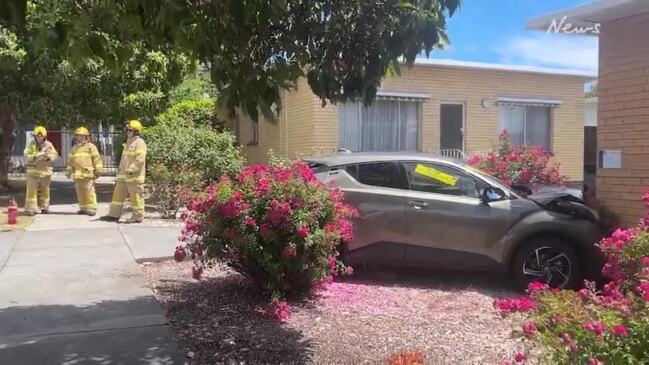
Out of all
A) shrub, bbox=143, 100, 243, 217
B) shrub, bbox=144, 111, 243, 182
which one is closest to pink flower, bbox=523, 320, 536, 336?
shrub, bbox=143, 100, 243, 217

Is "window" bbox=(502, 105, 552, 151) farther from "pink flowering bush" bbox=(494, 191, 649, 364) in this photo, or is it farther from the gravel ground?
"pink flowering bush" bbox=(494, 191, 649, 364)

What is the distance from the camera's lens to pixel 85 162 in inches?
500

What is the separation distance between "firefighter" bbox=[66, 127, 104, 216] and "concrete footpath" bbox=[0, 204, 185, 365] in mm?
2337

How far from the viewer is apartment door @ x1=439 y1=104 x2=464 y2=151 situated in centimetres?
1603

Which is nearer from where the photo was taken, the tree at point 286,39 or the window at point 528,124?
the tree at point 286,39

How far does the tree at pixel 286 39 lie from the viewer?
3881 millimetres

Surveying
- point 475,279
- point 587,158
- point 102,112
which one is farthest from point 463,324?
point 587,158

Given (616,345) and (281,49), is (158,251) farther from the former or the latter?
(616,345)

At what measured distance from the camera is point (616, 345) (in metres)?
2.62

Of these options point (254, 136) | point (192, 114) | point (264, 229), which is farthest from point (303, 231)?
point (254, 136)

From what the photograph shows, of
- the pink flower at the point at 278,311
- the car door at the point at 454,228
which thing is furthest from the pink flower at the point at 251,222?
the car door at the point at 454,228

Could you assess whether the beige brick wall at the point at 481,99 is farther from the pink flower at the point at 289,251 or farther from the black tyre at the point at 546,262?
the pink flower at the point at 289,251

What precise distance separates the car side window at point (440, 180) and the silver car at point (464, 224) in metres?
0.01

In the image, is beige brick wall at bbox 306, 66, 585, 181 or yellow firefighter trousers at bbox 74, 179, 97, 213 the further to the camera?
beige brick wall at bbox 306, 66, 585, 181
